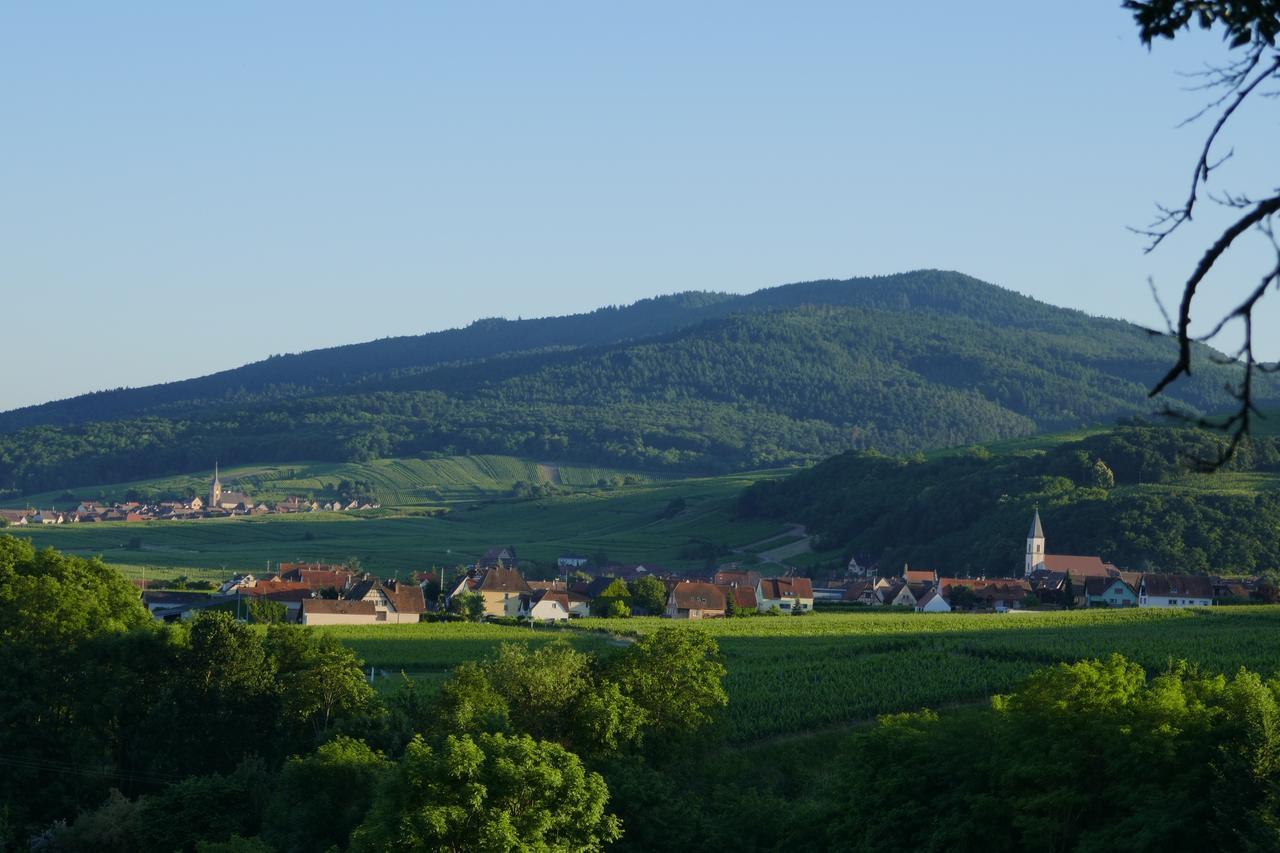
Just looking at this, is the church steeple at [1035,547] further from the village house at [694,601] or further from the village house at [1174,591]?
the village house at [694,601]

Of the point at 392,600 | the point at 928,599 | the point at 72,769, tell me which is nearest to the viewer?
the point at 72,769

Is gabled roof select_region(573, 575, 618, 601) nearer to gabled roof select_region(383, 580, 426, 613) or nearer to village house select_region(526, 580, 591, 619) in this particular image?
village house select_region(526, 580, 591, 619)

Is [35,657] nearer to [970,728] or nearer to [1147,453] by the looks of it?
[970,728]

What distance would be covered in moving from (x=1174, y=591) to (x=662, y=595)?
3066 centimetres

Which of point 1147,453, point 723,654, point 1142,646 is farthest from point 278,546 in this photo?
point 1142,646

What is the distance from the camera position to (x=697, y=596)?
96.0 meters

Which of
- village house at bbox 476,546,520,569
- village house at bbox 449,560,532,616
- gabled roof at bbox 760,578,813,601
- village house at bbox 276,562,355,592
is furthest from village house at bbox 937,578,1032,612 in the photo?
village house at bbox 476,546,520,569

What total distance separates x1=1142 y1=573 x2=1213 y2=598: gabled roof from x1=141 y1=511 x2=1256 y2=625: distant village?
2.4 inches

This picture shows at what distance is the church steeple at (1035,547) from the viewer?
121 meters

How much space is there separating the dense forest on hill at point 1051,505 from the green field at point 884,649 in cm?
3883

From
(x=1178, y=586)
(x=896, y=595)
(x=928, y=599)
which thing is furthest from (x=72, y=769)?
(x=1178, y=586)

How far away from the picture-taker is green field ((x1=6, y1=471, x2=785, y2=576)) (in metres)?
147

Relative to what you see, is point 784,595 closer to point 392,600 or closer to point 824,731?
point 392,600

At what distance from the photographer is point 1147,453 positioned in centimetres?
14675
